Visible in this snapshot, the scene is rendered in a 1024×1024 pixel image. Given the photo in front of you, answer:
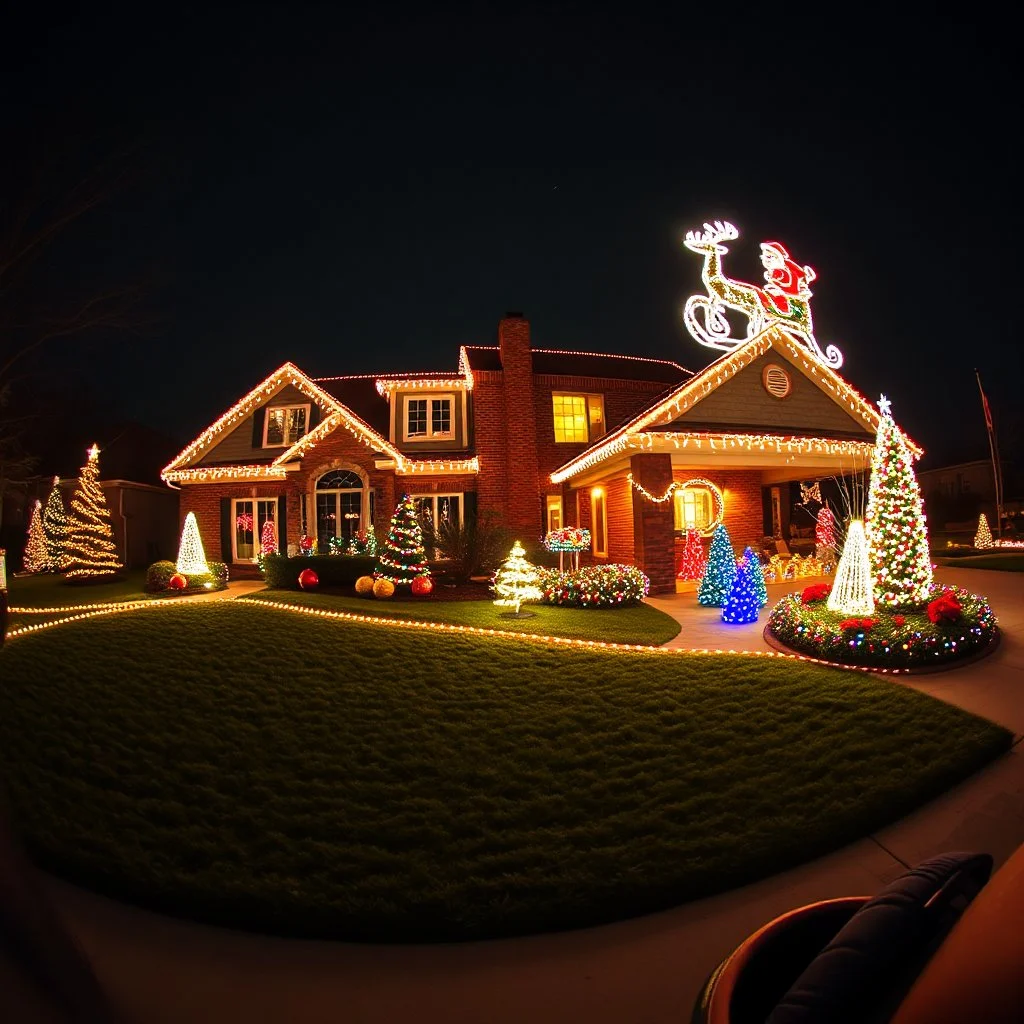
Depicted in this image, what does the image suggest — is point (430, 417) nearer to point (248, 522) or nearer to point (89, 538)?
point (248, 522)

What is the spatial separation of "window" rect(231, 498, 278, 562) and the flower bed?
49.9ft

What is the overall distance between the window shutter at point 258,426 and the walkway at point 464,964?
683 inches

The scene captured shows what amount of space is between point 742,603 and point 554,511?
29.7 ft

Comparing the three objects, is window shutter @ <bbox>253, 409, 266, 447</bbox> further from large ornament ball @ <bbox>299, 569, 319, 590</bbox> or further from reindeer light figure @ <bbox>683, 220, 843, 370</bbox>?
reindeer light figure @ <bbox>683, 220, 843, 370</bbox>

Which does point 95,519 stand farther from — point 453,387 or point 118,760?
point 118,760

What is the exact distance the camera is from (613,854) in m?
3.54

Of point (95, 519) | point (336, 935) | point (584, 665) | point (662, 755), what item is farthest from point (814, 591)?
point (95, 519)

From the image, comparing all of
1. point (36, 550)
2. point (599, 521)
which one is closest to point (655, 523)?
point (599, 521)

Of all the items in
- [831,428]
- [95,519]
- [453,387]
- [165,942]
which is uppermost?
[453,387]

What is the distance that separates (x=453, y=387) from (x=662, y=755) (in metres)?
16.0

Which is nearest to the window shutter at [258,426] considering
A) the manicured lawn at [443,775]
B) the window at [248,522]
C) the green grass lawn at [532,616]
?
the window at [248,522]

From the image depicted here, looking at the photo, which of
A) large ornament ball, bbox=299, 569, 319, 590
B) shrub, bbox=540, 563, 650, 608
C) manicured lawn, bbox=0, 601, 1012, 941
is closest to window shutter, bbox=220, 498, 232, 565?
large ornament ball, bbox=299, 569, 319, 590

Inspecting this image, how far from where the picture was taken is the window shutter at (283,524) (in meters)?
17.8

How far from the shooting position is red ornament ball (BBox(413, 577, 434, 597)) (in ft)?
39.1
